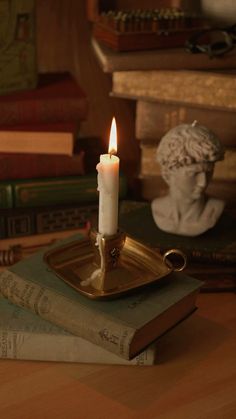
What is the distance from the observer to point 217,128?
101 cm

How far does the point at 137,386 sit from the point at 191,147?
12.6 inches

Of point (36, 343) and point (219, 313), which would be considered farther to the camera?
point (219, 313)

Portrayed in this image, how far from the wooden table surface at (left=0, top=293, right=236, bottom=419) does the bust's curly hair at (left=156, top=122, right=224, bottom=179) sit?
0.23 meters

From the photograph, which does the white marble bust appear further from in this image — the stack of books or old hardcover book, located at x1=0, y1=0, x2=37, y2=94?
old hardcover book, located at x1=0, y1=0, x2=37, y2=94

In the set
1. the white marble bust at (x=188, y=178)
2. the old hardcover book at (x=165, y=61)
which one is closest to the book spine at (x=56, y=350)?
the white marble bust at (x=188, y=178)

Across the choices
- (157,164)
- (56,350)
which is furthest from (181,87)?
(56,350)

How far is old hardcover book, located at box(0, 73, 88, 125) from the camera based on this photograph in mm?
1012

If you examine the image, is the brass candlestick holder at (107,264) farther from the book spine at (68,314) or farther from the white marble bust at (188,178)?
the white marble bust at (188,178)

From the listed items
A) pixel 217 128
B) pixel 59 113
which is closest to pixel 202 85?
pixel 217 128

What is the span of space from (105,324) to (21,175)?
1.35 feet

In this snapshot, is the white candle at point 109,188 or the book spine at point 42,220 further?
the book spine at point 42,220

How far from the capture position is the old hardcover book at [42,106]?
3.32ft

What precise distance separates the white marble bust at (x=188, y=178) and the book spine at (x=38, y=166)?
A: 6.8 inches

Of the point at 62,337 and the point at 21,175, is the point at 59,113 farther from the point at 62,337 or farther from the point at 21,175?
the point at 62,337
